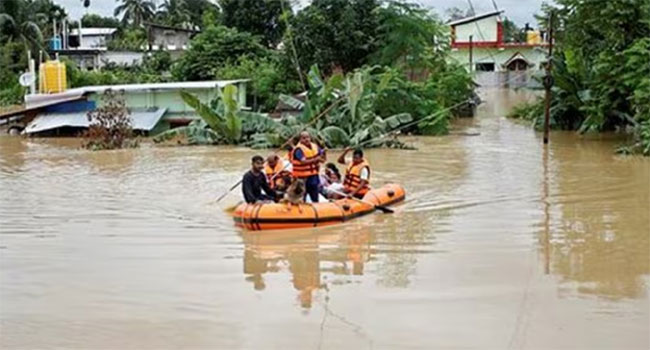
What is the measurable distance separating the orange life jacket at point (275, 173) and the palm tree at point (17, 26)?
37.8m

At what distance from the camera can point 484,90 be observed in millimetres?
56844

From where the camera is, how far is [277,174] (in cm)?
1480

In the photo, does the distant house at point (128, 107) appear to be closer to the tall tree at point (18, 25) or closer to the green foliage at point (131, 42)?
the tall tree at point (18, 25)

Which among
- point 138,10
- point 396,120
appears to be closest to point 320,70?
point 396,120

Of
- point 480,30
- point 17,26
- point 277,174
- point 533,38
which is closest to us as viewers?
point 277,174

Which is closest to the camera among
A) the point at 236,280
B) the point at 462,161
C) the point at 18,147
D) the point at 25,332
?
the point at 25,332

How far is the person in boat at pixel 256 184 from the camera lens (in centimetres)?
1351

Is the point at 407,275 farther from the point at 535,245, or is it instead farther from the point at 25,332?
the point at 25,332

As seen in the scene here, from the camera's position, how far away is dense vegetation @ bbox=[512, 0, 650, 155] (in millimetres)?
24922

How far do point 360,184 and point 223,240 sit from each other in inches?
123

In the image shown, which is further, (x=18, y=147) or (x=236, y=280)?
(x=18, y=147)

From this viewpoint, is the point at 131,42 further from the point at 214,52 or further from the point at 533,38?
the point at 533,38

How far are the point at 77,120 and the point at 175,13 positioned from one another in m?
40.1

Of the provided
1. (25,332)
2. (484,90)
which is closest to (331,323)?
(25,332)
